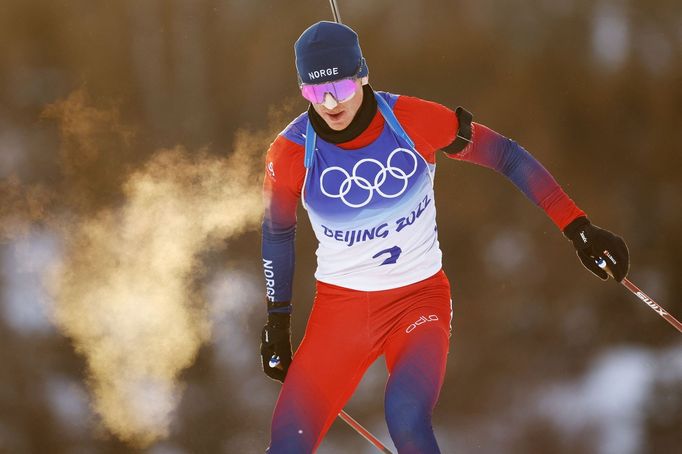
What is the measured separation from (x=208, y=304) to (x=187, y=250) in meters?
0.33

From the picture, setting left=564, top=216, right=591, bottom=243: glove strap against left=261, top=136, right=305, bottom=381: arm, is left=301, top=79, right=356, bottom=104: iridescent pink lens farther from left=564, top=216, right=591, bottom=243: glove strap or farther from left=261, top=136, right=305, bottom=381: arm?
left=564, top=216, right=591, bottom=243: glove strap

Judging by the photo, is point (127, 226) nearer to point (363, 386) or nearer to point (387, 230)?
point (363, 386)

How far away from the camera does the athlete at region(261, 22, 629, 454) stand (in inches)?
110

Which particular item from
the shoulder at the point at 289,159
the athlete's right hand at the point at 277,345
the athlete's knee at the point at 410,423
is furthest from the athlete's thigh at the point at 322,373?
the shoulder at the point at 289,159

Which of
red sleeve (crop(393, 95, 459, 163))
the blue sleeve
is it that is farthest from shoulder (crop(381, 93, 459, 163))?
the blue sleeve

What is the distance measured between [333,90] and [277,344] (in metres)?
0.89

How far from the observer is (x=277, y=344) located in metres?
3.09

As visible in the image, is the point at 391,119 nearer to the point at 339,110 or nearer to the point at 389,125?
the point at 389,125

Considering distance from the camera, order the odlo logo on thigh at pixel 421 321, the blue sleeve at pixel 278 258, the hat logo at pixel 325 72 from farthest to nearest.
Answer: the blue sleeve at pixel 278 258, the odlo logo on thigh at pixel 421 321, the hat logo at pixel 325 72

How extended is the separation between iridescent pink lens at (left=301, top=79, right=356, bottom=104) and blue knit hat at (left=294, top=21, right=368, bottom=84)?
0.02m

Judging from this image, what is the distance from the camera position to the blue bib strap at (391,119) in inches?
113

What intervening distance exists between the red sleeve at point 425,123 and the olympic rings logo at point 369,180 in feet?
0.20

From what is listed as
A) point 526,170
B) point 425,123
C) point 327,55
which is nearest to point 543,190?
point 526,170

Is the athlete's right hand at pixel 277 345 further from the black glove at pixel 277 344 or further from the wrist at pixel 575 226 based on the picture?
the wrist at pixel 575 226
